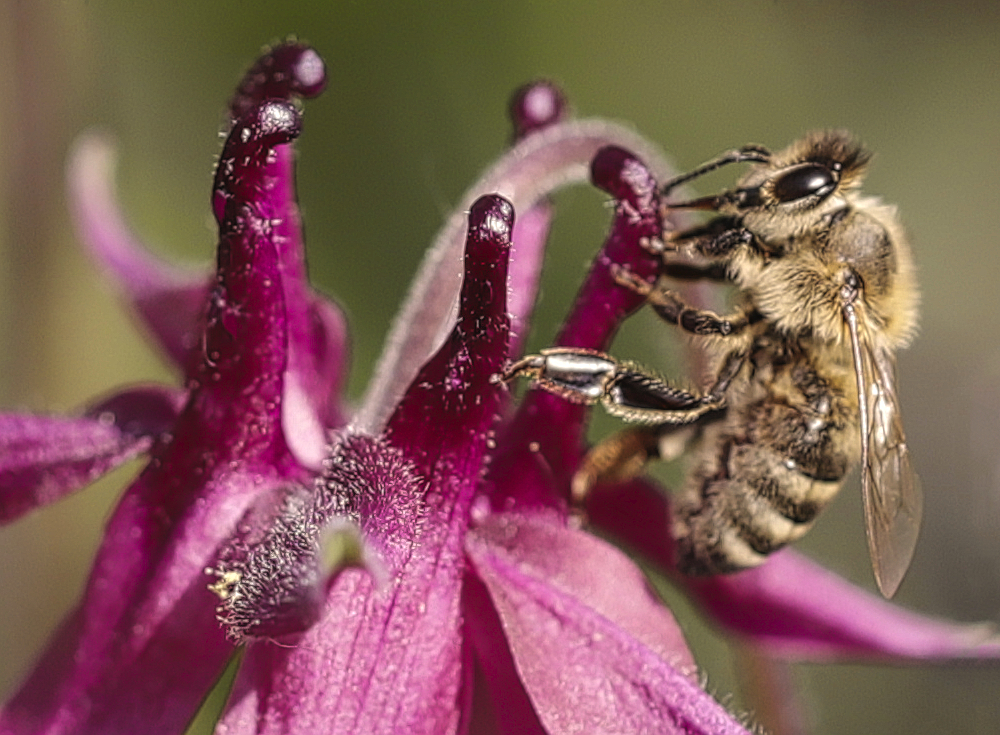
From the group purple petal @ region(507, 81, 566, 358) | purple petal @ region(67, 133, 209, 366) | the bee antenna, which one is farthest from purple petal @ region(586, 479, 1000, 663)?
purple petal @ region(67, 133, 209, 366)

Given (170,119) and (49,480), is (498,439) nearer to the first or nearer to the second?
(49,480)

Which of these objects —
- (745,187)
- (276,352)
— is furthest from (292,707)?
(745,187)

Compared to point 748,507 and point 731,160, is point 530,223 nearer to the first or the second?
point 731,160

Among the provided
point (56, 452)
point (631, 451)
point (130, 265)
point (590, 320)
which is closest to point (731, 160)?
point (590, 320)

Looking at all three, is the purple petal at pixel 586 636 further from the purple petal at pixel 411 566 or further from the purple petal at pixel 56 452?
the purple petal at pixel 56 452

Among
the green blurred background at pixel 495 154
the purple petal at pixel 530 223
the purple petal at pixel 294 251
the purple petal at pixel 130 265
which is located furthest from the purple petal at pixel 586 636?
the green blurred background at pixel 495 154
